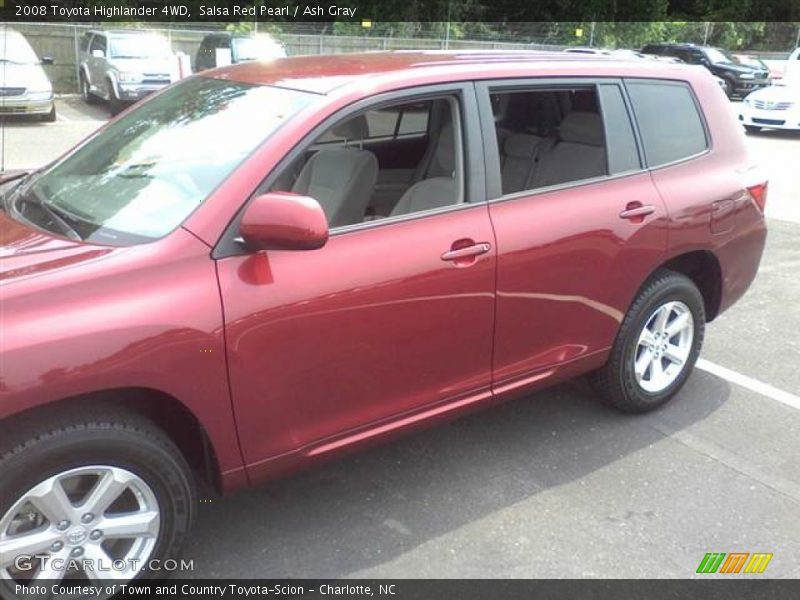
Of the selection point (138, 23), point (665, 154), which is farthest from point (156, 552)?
point (138, 23)

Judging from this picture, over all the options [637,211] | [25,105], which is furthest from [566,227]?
[25,105]

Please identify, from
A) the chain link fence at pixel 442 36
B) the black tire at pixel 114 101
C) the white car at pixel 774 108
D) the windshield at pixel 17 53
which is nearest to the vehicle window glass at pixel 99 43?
the black tire at pixel 114 101

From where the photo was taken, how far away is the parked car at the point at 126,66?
15.3 meters

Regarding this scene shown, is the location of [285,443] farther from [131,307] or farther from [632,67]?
[632,67]

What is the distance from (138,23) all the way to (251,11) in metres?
4.66

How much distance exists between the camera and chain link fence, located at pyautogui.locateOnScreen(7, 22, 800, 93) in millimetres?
19656

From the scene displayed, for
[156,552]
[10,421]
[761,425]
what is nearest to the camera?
[10,421]

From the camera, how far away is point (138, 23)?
76.6 feet

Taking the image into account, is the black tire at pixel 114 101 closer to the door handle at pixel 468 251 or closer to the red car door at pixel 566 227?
the red car door at pixel 566 227

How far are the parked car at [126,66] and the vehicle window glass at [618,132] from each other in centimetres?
1288

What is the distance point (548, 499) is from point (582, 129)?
1.73m

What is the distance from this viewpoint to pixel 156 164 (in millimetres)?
2875

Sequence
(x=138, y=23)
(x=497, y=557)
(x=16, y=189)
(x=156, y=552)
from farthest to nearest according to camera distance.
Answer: (x=138, y=23), (x=16, y=189), (x=497, y=557), (x=156, y=552)

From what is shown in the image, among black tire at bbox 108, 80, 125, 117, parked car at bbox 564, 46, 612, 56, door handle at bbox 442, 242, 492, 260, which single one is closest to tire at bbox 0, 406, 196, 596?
door handle at bbox 442, 242, 492, 260
